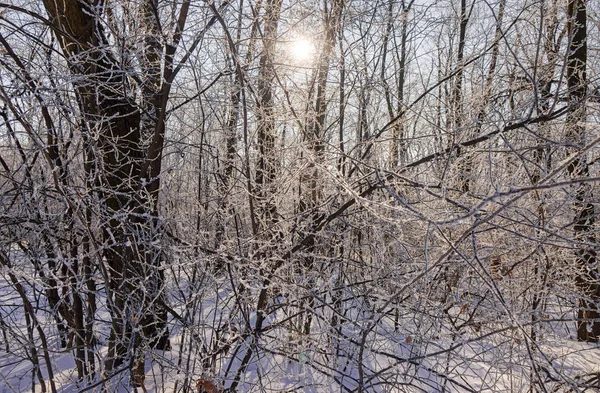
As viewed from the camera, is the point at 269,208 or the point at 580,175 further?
the point at 580,175

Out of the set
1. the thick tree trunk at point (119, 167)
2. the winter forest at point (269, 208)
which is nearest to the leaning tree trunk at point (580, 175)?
Answer: the winter forest at point (269, 208)

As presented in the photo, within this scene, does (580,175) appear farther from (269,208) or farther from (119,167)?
(119,167)

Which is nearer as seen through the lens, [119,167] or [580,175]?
[119,167]

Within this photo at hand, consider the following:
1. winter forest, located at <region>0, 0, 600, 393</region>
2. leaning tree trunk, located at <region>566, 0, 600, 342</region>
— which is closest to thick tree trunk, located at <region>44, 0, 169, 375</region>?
winter forest, located at <region>0, 0, 600, 393</region>

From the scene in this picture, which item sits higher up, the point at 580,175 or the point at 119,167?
the point at 119,167

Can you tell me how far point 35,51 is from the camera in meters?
2.25

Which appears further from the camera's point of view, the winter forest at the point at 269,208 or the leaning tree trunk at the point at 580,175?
the winter forest at the point at 269,208

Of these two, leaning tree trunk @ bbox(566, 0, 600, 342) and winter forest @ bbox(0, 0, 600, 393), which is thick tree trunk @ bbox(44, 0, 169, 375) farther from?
leaning tree trunk @ bbox(566, 0, 600, 342)

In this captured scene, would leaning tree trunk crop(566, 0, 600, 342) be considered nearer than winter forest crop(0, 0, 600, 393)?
Yes

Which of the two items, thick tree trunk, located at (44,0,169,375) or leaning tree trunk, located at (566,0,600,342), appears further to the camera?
thick tree trunk, located at (44,0,169,375)

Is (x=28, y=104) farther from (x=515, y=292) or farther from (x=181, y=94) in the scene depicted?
(x=515, y=292)

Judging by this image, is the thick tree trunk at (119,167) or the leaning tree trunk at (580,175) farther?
the thick tree trunk at (119,167)

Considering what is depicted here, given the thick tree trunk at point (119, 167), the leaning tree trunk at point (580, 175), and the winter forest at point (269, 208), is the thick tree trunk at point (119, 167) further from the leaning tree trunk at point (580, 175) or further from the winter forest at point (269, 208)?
the leaning tree trunk at point (580, 175)

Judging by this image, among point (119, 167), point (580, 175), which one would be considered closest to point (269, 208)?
point (119, 167)
